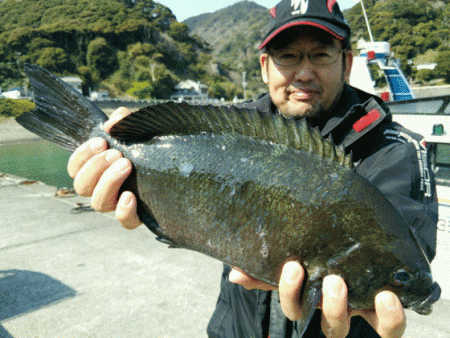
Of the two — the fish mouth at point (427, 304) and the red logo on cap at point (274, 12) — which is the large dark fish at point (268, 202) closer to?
the fish mouth at point (427, 304)

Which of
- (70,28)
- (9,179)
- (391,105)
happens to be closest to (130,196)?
(391,105)

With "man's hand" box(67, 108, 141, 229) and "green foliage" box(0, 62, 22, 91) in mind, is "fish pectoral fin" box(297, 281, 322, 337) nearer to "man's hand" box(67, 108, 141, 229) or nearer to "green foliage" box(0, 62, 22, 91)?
"man's hand" box(67, 108, 141, 229)

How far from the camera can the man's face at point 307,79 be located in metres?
2.09

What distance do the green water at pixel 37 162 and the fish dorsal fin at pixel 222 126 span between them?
20833mm

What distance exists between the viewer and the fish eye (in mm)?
1470

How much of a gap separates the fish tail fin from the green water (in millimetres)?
20388

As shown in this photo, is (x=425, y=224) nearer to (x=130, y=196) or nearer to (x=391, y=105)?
(x=130, y=196)

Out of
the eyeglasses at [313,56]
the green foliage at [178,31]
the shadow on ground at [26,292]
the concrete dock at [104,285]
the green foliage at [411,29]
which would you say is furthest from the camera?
the green foliage at [178,31]

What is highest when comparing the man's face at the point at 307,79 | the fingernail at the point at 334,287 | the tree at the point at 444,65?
the man's face at the point at 307,79

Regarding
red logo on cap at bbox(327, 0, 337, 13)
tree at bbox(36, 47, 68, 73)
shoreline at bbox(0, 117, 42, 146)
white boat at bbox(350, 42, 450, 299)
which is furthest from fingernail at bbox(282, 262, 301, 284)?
tree at bbox(36, 47, 68, 73)

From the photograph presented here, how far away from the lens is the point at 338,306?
1433 millimetres

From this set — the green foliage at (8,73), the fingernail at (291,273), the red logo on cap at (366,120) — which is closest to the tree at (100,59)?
the green foliage at (8,73)

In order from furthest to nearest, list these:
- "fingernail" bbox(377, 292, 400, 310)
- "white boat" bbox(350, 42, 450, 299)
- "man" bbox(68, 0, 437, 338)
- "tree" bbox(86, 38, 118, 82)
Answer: "tree" bbox(86, 38, 118, 82), "white boat" bbox(350, 42, 450, 299), "man" bbox(68, 0, 437, 338), "fingernail" bbox(377, 292, 400, 310)

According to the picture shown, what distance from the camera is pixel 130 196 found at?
188cm
